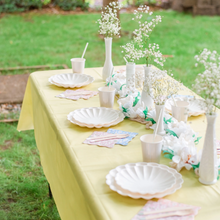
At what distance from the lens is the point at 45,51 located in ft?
20.0

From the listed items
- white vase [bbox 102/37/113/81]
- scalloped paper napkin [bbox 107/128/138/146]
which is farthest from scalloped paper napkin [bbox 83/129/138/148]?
white vase [bbox 102/37/113/81]

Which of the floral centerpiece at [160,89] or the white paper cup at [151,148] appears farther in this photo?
the floral centerpiece at [160,89]

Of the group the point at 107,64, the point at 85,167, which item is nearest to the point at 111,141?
the point at 85,167

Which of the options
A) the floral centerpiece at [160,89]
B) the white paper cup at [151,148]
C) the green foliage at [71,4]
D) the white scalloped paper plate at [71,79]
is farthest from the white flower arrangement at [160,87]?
the green foliage at [71,4]

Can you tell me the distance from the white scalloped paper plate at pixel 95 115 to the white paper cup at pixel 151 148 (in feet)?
1.24

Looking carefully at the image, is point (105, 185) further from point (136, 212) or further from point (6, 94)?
point (6, 94)

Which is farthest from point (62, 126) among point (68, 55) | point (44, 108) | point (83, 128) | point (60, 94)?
point (68, 55)

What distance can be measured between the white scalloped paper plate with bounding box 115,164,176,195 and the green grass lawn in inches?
49.7

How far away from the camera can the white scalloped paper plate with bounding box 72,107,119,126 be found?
1673 mm

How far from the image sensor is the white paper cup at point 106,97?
70.9 inches

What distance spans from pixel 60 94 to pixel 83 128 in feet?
1.71

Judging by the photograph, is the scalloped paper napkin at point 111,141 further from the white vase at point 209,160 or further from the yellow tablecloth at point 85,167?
the white vase at point 209,160

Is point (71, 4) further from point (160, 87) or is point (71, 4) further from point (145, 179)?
point (145, 179)

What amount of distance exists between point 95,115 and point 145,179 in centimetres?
64
